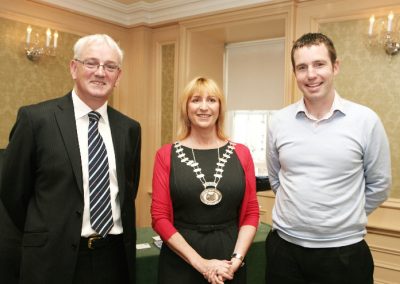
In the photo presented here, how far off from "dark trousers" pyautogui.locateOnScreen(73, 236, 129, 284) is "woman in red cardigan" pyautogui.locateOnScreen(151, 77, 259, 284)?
19 cm

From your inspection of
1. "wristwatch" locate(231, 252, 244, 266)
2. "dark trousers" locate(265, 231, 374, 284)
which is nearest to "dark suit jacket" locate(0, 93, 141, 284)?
"wristwatch" locate(231, 252, 244, 266)

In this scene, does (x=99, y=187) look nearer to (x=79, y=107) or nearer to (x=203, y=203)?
(x=79, y=107)

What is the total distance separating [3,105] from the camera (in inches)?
159

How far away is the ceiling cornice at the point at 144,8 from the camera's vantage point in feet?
14.4

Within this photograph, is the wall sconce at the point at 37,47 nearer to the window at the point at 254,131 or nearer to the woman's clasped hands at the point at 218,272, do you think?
the window at the point at 254,131

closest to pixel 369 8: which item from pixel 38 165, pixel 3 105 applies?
pixel 38 165

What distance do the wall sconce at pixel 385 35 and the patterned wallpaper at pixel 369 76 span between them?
0.17ft

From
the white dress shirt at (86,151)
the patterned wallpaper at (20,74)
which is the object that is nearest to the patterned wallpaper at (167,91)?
the patterned wallpaper at (20,74)

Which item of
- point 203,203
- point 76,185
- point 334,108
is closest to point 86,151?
point 76,185

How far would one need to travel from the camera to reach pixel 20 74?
4152mm

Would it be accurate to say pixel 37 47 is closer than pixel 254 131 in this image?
Yes

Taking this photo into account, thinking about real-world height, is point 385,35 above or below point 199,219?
above

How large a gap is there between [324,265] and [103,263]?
892mm

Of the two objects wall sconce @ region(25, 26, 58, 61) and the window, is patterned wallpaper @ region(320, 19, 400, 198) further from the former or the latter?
wall sconce @ region(25, 26, 58, 61)
